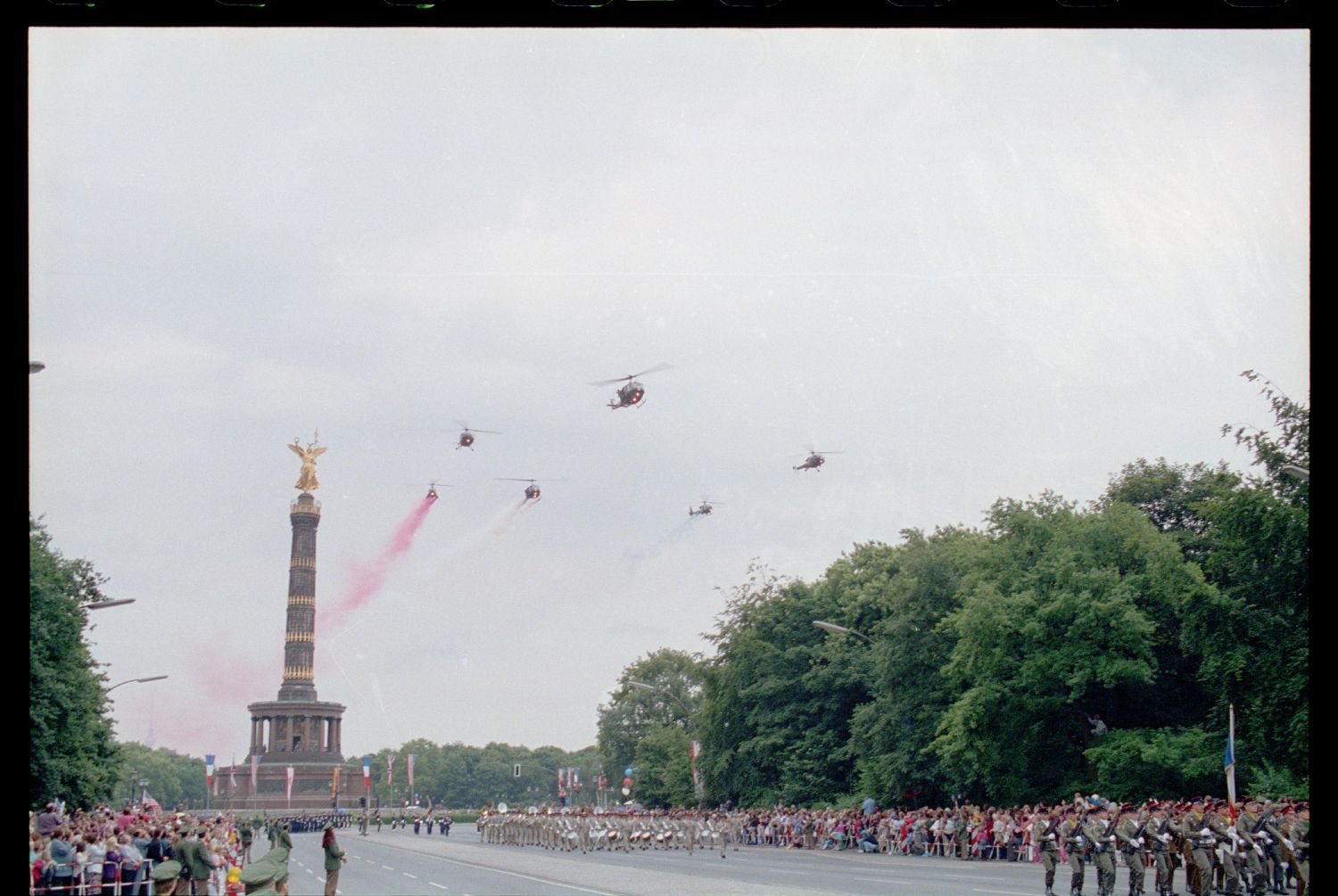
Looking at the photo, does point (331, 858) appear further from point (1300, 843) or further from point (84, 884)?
point (1300, 843)

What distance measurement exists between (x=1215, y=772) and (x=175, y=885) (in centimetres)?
3429

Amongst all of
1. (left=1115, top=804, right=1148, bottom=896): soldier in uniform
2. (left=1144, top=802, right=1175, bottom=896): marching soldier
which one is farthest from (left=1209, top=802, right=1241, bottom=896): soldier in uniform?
(left=1115, top=804, right=1148, bottom=896): soldier in uniform

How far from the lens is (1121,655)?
51188mm

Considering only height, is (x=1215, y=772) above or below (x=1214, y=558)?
below

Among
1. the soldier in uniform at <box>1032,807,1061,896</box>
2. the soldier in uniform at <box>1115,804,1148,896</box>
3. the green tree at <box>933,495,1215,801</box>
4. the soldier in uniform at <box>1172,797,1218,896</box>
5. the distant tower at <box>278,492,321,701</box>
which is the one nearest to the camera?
the soldier in uniform at <box>1172,797,1218,896</box>

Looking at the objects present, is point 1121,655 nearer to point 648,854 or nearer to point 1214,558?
point 1214,558

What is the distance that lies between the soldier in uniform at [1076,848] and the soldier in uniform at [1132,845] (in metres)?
0.68

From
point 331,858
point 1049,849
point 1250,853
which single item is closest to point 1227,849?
point 1250,853

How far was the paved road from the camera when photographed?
3134 centimetres

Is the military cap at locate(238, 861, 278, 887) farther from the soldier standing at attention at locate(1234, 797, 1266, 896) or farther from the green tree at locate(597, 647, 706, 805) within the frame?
the green tree at locate(597, 647, 706, 805)

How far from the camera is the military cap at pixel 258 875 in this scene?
47.3 feet

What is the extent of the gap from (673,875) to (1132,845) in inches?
575

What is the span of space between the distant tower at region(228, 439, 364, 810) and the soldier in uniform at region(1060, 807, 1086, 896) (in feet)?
367
